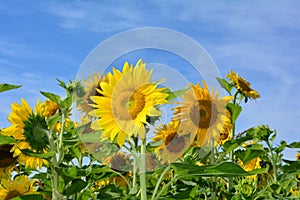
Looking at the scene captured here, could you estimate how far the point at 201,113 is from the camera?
2508 millimetres

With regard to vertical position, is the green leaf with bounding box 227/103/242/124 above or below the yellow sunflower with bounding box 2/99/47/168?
above

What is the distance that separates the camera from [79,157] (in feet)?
10.7

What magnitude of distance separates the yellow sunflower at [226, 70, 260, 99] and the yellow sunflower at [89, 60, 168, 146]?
158cm

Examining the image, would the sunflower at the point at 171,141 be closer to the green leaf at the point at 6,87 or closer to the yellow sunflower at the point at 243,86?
the green leaf at the point at 6,87

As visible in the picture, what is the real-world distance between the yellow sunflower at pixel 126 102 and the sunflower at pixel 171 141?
0.31 m

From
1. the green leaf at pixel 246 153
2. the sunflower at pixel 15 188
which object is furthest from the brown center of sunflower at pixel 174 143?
the sunflower at pixel 15 188

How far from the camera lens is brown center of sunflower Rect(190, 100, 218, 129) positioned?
243 centimetres

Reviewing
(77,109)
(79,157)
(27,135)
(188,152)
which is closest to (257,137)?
(188,152)

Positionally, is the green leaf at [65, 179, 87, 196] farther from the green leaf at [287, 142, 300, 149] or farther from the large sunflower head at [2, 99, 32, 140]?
the green leaf at [287, 142, 300, 149]

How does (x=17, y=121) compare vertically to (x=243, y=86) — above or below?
below

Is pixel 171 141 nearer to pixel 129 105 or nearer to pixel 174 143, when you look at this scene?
pixel 174 143

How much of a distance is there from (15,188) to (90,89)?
0.82 metres

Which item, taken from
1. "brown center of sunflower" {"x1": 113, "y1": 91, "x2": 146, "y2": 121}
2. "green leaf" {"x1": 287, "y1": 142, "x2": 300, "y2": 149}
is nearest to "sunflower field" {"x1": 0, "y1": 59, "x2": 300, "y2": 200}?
"brown center of sunflower" {"x1": 113, "y1": 91, "x2": 146, "y2": 121}

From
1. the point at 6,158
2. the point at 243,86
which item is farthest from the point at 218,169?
the point at 243,86
